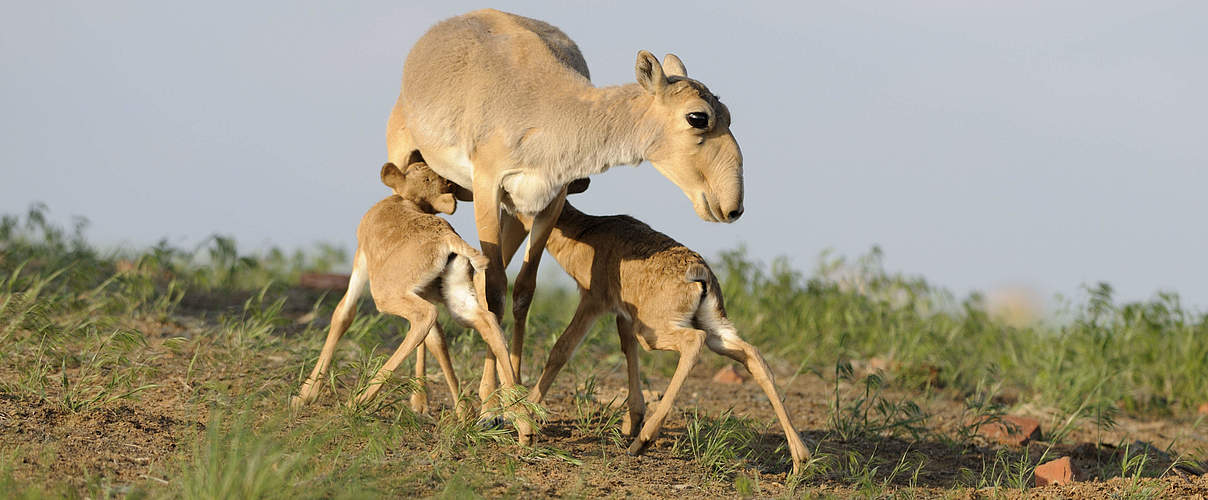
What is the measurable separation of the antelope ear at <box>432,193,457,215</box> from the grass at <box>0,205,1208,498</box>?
1049 millimetres

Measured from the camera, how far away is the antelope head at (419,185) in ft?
22.7

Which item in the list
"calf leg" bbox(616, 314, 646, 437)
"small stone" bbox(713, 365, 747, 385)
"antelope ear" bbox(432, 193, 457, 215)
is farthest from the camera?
"small stone" bbox(713, 365, 747, 385)

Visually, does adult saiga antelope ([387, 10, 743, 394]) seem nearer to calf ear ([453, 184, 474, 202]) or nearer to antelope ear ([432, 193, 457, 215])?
antelope ear ([432, 193, 457, 215])

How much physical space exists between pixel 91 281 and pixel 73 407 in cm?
371

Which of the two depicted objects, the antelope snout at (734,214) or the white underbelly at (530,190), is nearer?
the antelope snout at (734,214)

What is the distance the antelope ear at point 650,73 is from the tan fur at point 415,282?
4.20ft

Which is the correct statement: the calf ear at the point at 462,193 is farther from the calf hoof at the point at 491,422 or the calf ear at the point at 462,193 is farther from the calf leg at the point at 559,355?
the calf hoof at the point at 491,422

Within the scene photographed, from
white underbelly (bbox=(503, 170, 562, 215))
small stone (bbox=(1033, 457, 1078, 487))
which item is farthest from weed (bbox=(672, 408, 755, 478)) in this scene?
small stone (bbox=(1033, 457, 1078, 487))

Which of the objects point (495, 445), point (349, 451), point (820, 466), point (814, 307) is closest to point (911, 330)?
point (814, 307)

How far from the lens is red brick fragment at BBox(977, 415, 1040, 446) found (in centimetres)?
751

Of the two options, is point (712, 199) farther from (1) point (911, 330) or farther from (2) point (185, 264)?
(2) point (185, 264)

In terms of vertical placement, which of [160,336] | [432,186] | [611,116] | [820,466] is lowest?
[160,336]

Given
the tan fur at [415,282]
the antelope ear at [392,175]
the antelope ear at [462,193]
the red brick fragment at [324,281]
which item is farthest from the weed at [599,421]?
the red brick fragment at [324,281]

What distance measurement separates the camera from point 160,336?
321 inches
